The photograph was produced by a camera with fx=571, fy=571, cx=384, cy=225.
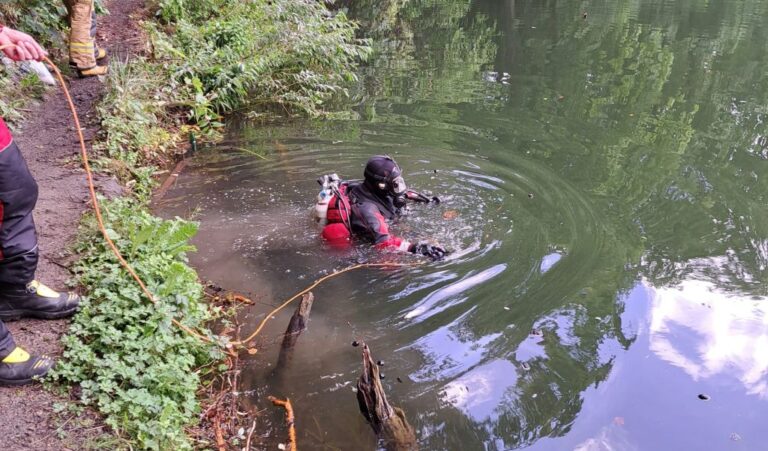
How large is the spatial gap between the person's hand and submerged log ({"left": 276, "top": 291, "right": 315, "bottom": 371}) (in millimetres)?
2593

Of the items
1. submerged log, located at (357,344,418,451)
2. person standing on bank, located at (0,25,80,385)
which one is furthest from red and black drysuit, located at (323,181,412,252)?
person standing on bank, located at (0,25,80,385)

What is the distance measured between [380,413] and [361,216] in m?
2.66

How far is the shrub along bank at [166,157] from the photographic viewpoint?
3.70m

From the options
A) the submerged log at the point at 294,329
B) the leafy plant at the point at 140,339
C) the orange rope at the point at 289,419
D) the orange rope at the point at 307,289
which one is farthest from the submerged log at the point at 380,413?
the orange rope at the point at 307,289

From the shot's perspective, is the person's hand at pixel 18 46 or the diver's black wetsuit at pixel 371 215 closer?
the person's hand at pixel 18 46

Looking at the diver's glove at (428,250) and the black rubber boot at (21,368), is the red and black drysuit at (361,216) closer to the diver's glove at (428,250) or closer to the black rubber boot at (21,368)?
the diver's glove at (428,250)

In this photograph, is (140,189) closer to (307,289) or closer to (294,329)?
(307,289)

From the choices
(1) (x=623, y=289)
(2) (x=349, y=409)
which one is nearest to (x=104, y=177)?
(2) (x=349, y=409)

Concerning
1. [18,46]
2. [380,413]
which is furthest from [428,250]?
[18,46]

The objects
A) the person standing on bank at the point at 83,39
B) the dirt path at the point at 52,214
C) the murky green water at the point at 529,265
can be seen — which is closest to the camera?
the dirt path at the point at 52,214

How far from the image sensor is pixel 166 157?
8.19 meters

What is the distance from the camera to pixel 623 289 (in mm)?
5684

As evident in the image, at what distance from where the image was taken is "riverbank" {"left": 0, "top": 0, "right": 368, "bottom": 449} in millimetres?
3520

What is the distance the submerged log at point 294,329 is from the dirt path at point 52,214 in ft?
5.37
